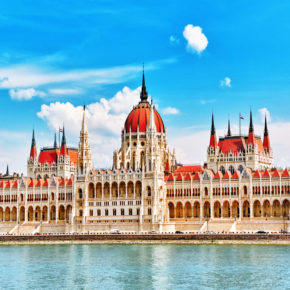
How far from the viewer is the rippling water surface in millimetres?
73875

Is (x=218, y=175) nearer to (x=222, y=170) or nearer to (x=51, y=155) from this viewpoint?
(x=222, y=170)

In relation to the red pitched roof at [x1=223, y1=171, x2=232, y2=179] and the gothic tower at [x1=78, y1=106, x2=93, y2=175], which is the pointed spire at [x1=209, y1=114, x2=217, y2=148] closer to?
the red pitched roof at [x1=223, y1=171, x2=232, y2=179]

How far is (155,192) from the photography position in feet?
461

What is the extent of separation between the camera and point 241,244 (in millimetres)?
113375

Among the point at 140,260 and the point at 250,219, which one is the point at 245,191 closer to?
the point at 250,219

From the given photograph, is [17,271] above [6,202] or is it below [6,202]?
below

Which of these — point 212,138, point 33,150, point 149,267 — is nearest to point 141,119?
point 212,138

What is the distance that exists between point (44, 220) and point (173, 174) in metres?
30.7

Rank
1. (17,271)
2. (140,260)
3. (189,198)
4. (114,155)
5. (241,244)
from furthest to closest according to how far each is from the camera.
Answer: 1. (114,155)
2. (189,198)
3. (241,244)
4. (140,260)
5. (17,271)

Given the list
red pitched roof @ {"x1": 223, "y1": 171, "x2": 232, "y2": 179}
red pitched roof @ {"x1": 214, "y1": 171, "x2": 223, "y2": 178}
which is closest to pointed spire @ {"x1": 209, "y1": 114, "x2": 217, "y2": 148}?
red pitched roof @ {"x1": 214, "y1": 171, "x2": 223, "y2": 178}

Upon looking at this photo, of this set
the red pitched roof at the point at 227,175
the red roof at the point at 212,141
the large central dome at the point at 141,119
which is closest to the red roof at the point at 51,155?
the large central dome at the point at 141,119

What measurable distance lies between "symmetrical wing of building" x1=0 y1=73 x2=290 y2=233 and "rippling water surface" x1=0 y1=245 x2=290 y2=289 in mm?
27656

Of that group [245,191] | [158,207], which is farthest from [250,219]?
[158,207]

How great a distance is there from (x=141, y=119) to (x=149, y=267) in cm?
8288
